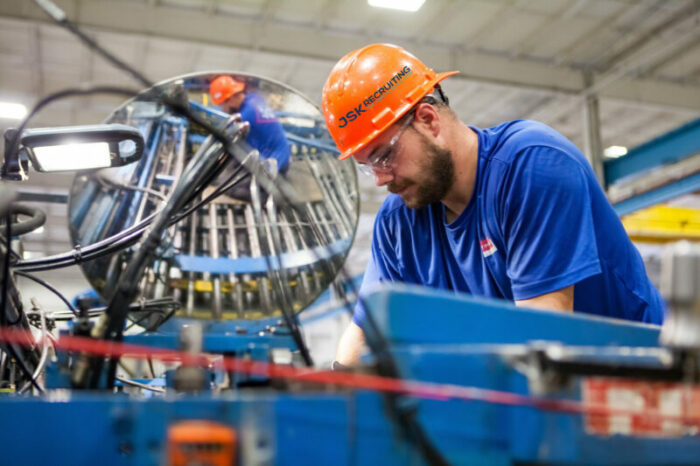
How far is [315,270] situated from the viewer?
2.17 meters

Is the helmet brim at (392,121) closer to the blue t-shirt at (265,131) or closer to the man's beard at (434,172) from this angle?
the man's beard at (434,172)

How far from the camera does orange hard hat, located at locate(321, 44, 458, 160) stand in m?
1.40

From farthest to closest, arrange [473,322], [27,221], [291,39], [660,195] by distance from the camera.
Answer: [291,39], [660,195], [27,221], [473,322]

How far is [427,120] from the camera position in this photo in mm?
1420

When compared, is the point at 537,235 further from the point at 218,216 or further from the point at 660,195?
the point at 660,195

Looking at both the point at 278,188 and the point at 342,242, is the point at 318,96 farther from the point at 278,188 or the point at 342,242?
the point at 278,188

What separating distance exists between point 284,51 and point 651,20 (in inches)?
122

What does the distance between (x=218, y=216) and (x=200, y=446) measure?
1654 mm

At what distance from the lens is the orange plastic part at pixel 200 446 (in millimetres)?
545

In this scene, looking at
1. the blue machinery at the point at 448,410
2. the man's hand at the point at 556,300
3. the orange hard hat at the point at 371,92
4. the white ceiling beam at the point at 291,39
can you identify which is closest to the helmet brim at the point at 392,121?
the orange hard hat at the point at 371,92

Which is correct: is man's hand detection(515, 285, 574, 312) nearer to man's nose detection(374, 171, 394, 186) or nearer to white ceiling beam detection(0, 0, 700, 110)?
man's nose detection(374, 171, 394, 186)

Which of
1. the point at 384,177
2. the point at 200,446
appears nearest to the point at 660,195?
the point at 384,177

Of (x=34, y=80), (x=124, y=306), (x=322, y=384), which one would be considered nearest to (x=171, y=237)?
(x=124, y=306)

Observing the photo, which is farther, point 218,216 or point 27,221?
point 218,216
